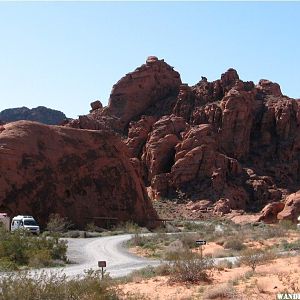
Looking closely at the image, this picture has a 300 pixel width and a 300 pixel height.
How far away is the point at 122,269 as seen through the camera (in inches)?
849

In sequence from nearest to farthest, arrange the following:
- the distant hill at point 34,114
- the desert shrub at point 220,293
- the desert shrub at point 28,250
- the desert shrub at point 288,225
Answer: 1. the desert shrub at point 220,293
2. the desert shrub at point 28,250
3. the desert shrub at point 288,225
4. the distant hill at point 34,114

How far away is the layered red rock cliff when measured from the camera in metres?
74.9

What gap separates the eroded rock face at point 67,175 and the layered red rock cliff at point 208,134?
20.2 meters

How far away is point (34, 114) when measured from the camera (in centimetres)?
17888

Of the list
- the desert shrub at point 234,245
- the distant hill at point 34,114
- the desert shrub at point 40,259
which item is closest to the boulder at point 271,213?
the desert shrub at point 234,245

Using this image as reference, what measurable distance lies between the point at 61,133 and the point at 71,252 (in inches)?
873

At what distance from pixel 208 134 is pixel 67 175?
34860mm

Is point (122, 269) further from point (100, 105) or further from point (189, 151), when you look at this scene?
point (100, 105)

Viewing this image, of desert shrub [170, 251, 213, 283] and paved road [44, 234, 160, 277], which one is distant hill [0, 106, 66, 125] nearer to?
paved road [44, 234, 160, 277]

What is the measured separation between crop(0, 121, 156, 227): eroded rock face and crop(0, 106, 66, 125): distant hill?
126 metres

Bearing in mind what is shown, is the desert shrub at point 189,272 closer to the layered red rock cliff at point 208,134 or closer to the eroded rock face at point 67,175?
the eroded rock face at point 67,175

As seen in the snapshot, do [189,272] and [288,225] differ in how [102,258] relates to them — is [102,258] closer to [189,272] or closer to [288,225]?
[189,272]

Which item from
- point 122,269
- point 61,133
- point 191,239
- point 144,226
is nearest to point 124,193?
point 144,226

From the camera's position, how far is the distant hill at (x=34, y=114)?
17685 cm
